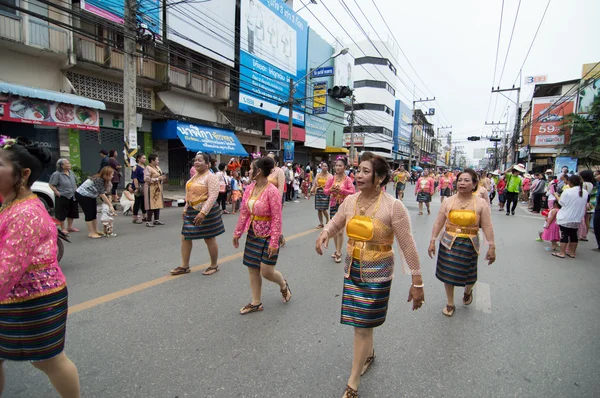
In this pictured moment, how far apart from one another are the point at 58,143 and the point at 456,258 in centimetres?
1352

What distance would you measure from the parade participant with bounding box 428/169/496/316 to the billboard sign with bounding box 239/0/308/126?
14.3m

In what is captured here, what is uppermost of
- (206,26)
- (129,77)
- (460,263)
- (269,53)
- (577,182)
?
A: (269,53)

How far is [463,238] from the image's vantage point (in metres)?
3.62

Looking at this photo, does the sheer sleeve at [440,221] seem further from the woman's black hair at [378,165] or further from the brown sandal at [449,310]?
the woman's black hair at [378,165]

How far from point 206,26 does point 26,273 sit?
669 inches

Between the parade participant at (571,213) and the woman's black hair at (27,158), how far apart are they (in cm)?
777

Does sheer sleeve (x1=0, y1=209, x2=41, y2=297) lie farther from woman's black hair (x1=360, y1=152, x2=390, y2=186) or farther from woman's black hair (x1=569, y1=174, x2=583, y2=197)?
woman's black hair (x1=569, y1=174, x2=583, y2=197)

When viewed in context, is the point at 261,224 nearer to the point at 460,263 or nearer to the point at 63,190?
the point at 460,263

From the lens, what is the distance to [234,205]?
11.0 m

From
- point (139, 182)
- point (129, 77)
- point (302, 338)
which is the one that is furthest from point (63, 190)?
point (302, 338)

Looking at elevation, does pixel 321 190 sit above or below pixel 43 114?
below

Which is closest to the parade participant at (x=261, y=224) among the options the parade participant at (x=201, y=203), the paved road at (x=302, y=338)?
the paved road at (x=302, y=338)

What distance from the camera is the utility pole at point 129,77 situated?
32.1 ft

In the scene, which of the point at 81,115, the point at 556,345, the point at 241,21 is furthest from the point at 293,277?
the point at 241,21
